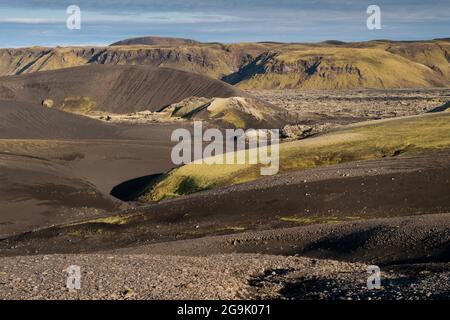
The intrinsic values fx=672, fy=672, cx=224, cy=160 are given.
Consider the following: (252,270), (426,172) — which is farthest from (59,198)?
(252,270)

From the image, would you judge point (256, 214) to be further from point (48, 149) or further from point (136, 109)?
point (136, 109)

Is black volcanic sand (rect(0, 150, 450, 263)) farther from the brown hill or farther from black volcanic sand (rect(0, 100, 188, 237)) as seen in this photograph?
the brown hill

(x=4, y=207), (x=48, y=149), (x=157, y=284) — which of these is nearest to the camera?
(x=157, y=284)

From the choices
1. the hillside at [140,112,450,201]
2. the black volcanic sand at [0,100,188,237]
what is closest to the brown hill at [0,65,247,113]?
the black volcanic sand at [0,100,188,237]

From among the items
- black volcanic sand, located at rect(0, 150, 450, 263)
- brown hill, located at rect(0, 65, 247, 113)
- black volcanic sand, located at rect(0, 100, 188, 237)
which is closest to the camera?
black volcanic sand, located at rect(0, 150, 450, 263)

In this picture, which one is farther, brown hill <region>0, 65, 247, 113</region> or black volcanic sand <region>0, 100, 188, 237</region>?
brown hill <region>0, 65, 247, 113</region>

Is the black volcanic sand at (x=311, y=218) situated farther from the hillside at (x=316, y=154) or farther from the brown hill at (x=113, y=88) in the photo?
the brown hill at (x=113, y=88)

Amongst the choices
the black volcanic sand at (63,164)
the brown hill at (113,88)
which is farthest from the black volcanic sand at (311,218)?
the brown hill at (113,88)

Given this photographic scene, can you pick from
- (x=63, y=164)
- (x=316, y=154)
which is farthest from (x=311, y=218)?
(x=63, y=164)
